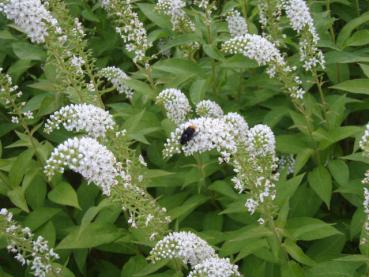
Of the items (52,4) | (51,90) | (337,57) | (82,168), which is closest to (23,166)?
(51,90)

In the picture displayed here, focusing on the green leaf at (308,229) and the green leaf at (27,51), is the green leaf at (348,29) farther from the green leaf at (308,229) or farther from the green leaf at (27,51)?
the green leaf at (27,51)

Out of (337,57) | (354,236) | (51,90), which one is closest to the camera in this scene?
(354,236)

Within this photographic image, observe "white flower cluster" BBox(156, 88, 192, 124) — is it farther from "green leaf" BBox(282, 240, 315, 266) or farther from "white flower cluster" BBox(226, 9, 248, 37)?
"green leaf" BBox(282, 240, 315, 266)

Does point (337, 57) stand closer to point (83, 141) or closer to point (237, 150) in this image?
point (237, 150)

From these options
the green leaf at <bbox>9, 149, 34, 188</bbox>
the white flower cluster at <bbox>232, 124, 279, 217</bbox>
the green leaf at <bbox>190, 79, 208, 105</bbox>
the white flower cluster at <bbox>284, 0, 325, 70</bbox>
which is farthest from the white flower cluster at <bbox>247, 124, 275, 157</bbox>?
the green leaf at <bbox>9, 149, 34, 188</bbox>

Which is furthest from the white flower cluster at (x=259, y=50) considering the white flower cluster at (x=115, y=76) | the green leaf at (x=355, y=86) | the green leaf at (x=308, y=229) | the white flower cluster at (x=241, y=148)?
the white flower cluster at (x=115, y=76)

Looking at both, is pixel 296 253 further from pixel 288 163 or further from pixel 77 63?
pixel 77 63
